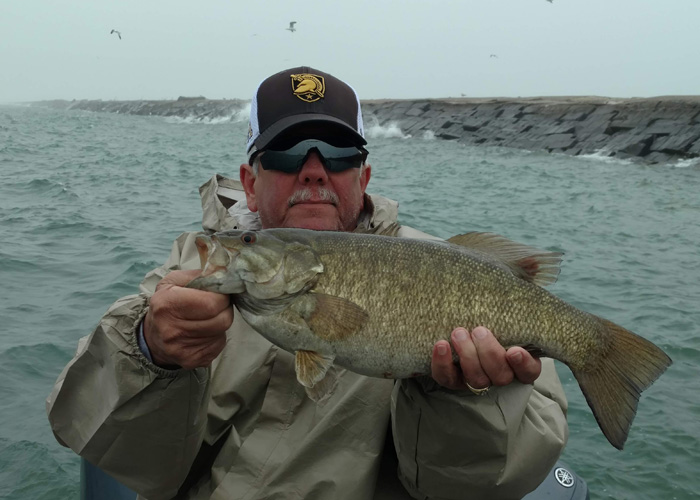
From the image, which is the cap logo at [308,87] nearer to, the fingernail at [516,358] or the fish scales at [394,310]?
the fish scales at [394,310]

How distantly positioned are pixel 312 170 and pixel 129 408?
151 cm

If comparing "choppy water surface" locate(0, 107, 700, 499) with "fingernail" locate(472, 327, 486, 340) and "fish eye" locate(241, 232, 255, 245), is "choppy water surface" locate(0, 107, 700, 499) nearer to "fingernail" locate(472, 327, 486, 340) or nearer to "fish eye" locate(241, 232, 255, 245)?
"fish eye" locate(241, 232, 255, 245)

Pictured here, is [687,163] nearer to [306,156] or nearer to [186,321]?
[306,156]

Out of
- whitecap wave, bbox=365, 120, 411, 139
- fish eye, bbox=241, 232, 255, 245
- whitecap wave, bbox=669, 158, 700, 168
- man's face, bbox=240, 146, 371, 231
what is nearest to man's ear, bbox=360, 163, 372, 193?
man's face, bbox=240, 146, 371, 231

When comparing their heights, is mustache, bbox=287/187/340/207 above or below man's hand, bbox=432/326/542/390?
above

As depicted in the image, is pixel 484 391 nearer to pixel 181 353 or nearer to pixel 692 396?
pixel 181 353

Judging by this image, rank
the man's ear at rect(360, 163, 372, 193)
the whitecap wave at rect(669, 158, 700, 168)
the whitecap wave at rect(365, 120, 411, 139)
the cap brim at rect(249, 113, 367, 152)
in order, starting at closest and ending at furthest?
the cap brim at rect(249, 113, 367, 152), the man's ear at rect(360, 163, 372, 193), the whitecap wave at rect(669, 158, 700, 168), the whitecap wave at rect(365, 120, 411, 139)

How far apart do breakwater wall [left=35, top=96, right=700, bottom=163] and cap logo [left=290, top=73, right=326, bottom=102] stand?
30823 millimetres

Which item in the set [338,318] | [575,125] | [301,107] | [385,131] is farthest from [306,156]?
[385,131]

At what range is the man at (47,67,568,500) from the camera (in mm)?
2496

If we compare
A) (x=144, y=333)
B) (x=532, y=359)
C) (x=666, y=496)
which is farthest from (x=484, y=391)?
(x=666, y=496)

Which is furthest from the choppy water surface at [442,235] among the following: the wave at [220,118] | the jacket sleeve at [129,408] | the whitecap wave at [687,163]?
the wave at [220,118]

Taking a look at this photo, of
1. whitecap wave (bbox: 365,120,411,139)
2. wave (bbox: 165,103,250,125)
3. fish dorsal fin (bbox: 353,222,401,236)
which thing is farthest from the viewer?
wave (bbox: 165,103,250,125)

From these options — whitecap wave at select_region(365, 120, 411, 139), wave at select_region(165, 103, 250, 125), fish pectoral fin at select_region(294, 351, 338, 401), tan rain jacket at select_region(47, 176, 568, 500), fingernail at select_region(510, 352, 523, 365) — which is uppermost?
fingernail at select_region(510, 352, 523, 365)
